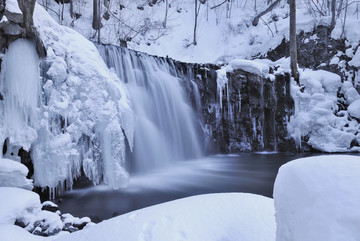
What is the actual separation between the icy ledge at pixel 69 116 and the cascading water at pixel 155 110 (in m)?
1.35

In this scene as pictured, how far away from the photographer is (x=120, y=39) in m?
12.5

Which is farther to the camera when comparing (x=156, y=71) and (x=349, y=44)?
(x=349, y=44)

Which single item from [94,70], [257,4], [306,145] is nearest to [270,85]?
[306,145]

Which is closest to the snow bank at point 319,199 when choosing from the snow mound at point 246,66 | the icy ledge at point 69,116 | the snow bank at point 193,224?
the snow bank at point 193,224

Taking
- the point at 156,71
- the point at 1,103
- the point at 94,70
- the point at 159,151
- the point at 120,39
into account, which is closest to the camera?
the point at 1,103

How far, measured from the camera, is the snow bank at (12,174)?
3.14 m

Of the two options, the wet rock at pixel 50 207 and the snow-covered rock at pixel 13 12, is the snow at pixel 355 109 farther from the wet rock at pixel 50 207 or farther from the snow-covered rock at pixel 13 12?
the snow-covered rock at pixel 13 12

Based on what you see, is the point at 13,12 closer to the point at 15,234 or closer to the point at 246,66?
the point at 15,234

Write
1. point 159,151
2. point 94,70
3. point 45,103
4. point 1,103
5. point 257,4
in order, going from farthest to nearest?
point 257,4 < point 159,151 < point 94,70 < point 45,103 < point 1,103

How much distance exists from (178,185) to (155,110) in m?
2.38

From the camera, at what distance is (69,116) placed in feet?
12.9

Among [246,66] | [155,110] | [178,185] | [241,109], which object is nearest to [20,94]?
[178,185]

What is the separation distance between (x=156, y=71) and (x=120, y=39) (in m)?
6.45

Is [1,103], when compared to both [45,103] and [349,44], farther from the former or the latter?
[349,44]
